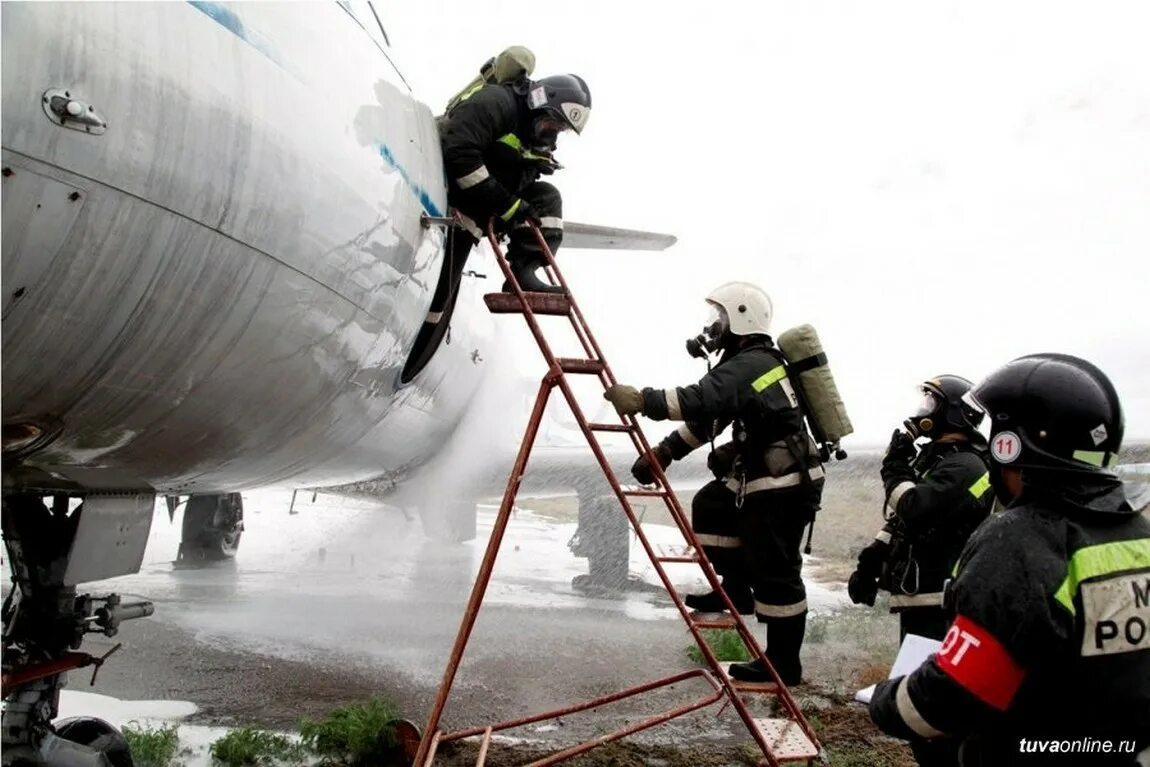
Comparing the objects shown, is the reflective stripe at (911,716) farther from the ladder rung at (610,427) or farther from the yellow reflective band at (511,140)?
the yellow reflective band at (511,140)

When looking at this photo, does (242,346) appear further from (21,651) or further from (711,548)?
(711,548)

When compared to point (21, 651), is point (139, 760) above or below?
below

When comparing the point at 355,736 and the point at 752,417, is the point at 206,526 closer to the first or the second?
the point at 355,736

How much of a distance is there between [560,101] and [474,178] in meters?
0.72

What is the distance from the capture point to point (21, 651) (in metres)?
4.41

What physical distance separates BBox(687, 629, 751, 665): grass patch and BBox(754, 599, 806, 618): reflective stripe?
3.09m

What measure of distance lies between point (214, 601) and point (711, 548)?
326 inches

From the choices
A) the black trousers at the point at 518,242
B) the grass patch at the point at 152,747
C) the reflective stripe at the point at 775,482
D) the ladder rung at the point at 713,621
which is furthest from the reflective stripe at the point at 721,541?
the grass patch at the point at 152,747

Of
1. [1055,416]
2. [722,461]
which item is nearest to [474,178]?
[722,461]

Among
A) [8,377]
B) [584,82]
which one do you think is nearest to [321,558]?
[584,82]

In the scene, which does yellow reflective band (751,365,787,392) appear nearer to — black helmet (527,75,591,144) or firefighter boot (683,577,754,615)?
firefighter boot (683,577,754,615)

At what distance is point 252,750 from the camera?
16.8ft

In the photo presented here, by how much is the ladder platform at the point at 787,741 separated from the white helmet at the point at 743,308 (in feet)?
7.59

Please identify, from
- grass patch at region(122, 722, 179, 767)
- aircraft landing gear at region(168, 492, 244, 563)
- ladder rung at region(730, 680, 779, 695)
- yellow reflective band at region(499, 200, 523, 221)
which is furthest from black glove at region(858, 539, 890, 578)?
aircraft landing gear at region(168, 492, 244, 563)
